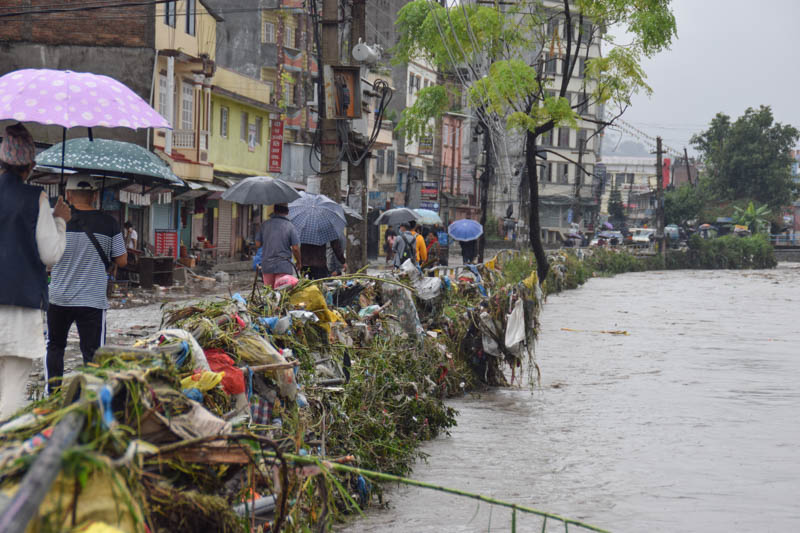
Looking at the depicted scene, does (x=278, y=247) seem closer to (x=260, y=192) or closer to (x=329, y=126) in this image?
(x=260, y=192)

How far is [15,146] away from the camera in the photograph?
18.3 ft

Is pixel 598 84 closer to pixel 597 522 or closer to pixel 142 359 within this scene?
pixel 597 522

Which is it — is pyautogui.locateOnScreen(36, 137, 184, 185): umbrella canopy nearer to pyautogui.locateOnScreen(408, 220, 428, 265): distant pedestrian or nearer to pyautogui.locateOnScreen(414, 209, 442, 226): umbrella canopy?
pyautogui.locateOnScreen(408, 220, 428, 265): distant pedestrian

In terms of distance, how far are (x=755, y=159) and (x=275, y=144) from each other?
1962 inches

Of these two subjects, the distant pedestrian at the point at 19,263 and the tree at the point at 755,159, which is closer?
the distant pedestrian at the point at 19,263

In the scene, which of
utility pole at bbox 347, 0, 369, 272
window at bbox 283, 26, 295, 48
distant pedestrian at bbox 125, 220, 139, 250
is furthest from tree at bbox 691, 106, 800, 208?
utility pole at bbox 347, 0, 369, 272

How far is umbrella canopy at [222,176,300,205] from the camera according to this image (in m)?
13.2

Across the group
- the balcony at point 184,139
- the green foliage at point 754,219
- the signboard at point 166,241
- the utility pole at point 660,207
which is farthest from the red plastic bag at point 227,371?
the green foliage at point 754,219

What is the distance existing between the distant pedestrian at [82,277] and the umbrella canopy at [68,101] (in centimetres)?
60

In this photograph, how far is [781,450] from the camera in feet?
31.2

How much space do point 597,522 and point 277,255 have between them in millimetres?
5191

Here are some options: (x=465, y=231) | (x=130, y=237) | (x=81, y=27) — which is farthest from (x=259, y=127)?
(x=465, y=231)

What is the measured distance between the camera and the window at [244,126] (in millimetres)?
40859

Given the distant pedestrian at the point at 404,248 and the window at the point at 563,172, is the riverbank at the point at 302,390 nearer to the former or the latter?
the distant pedestrian at the point at 404,248
